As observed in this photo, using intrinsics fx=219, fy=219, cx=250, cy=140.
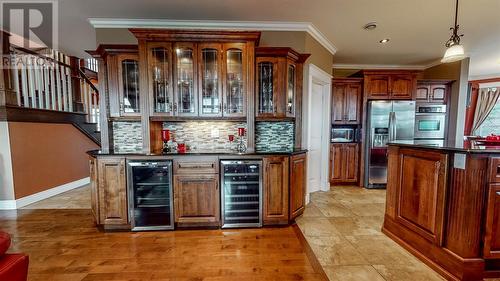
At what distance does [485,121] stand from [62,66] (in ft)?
37.0

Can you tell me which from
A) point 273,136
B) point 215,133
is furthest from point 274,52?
point 215,133

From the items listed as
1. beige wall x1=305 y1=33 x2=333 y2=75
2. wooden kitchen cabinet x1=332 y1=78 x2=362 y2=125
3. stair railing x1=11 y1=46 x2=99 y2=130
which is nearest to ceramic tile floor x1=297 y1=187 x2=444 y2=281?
wooden kitchen cabinet x1=332 y1=78 x2=362 y2=125

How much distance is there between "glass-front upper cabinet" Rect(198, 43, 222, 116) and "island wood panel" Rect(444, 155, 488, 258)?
259 cm

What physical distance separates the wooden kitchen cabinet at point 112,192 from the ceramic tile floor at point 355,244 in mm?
2321

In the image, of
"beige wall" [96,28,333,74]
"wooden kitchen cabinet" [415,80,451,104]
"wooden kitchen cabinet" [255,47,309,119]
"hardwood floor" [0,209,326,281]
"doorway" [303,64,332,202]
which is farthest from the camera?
"wooden kitchen cabinet" [415,80,451,104]

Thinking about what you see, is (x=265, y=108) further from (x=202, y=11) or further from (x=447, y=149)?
(x=447, y=149)

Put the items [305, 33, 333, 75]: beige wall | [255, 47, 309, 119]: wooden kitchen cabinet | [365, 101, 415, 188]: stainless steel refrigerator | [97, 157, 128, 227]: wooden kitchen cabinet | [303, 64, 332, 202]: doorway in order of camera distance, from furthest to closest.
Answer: [365, 101, 415, 188]: stainless steel refrigerator
[303, 64, 332, 202]: doorway
[305, 33, 333, 75]: beige wall
[255, 47, 309, 119]: wooden kitchen cabinet
[97, 157, 128, 227]: wooden kitchen cabinet

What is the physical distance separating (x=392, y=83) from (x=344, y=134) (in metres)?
1.39

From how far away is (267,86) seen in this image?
3.14 meters

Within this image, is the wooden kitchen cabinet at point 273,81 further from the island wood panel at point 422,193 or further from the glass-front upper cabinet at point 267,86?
the island wood panel at point 422,193

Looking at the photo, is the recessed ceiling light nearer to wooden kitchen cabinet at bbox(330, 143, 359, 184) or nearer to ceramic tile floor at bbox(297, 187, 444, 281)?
wooden kitchen cabinet at bbox(330, 143, 359, 184)

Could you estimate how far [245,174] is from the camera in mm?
2840

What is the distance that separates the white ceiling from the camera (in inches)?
110

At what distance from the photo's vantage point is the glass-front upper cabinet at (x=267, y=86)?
309 cm
